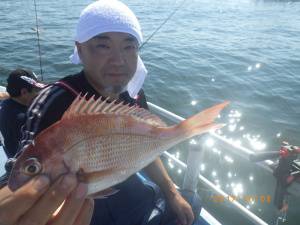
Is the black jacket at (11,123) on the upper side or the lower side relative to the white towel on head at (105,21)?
lower

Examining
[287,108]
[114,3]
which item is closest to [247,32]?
[287,108]

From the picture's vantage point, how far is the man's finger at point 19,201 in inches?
55.9

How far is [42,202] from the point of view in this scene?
1.47 meters

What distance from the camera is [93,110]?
179 cm

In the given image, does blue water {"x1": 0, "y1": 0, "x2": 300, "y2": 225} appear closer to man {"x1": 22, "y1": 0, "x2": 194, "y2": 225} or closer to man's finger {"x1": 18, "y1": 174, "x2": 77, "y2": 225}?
man {"x1": 22, "y1": 0, "x2": 194, "y2": 225}

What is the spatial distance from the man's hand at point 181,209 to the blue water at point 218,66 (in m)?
2.73

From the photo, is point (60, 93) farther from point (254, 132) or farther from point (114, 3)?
point (254, 132)

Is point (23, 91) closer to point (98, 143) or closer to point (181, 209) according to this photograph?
point (181, 209)

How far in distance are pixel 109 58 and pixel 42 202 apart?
1.23 meters

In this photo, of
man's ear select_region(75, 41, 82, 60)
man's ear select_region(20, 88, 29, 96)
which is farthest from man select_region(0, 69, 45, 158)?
man's ear select_region(75, 41, 82, 60)

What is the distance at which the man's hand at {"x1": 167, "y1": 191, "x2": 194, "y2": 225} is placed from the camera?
313 cm

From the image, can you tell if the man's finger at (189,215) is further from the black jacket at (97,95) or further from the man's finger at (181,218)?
the black jacket at (97,95)

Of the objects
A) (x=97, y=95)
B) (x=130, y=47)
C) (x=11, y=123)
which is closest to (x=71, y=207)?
(x=97, y=95)

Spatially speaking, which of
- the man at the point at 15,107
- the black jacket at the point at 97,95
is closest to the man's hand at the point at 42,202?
the black jacket at the point at 97,95
